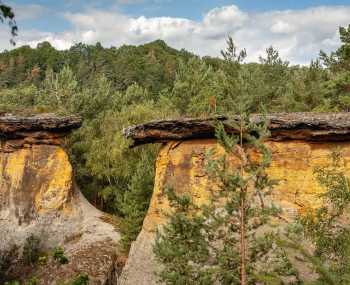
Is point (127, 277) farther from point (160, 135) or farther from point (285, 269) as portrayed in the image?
point (285, 269)

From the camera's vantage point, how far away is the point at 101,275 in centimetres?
1798

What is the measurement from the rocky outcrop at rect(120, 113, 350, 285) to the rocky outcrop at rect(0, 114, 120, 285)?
4.95 m

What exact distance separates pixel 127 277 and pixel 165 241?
592 centimetres

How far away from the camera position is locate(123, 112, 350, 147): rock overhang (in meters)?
12.7

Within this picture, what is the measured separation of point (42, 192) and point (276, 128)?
1210 centimetres

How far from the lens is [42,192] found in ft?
68.8

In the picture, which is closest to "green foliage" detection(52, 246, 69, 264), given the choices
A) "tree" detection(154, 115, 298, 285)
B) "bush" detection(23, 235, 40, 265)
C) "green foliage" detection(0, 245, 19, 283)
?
"bush" detection(23, 235, 40, 265)

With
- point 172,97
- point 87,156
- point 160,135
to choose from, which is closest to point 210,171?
point 160,135

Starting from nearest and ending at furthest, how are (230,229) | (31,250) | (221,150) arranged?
(230,229)
(221,150)
(31,250)

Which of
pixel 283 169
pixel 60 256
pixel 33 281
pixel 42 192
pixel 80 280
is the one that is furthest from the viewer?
pixel 42 192

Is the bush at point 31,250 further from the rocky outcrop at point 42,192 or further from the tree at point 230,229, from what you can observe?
the tree at point 230,229

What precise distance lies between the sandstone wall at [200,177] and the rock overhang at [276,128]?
11.7 inches

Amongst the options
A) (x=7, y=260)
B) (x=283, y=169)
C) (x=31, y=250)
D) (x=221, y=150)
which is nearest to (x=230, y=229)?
(x=283, y=169)

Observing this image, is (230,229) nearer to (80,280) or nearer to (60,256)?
(80,280)
